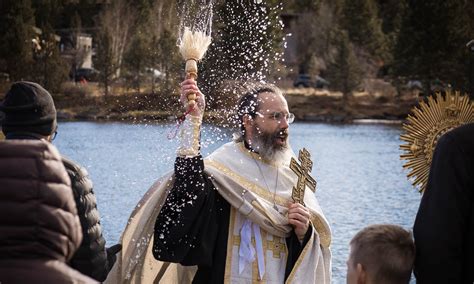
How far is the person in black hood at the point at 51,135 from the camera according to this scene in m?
4.59

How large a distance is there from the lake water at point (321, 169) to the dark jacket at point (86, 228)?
324cm

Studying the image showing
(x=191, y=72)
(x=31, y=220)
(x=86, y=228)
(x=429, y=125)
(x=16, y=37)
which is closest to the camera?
(x=31, y=220)

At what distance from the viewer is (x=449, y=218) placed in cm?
380

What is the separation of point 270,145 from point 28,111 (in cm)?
151

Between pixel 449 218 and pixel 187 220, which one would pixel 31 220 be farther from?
pixel 187 220

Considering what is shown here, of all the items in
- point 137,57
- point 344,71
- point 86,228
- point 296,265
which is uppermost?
point 86,228

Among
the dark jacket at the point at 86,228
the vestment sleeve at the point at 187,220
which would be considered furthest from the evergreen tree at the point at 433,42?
the dark jacket at the point at 86,228

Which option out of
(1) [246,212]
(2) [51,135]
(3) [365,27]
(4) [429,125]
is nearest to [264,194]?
(1) [246,212]

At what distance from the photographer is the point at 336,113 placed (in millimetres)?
53000

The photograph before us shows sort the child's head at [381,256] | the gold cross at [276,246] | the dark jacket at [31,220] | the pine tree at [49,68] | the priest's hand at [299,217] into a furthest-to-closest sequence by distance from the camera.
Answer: the pine tree at [49,68] < the gold cross at [276,246] < the priest's hand at [299,217] < the child's head at [381,256] < the dark jacket at [31,220]

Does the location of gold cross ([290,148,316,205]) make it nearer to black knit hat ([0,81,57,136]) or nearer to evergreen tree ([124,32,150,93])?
black knit hat ([0,81,57,136])

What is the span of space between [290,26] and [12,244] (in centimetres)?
7178

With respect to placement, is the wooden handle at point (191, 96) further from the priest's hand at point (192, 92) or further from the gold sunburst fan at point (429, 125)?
the gold sunburst fan at point (429, 125)

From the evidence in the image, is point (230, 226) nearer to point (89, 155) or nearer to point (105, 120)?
point (89, 155)
